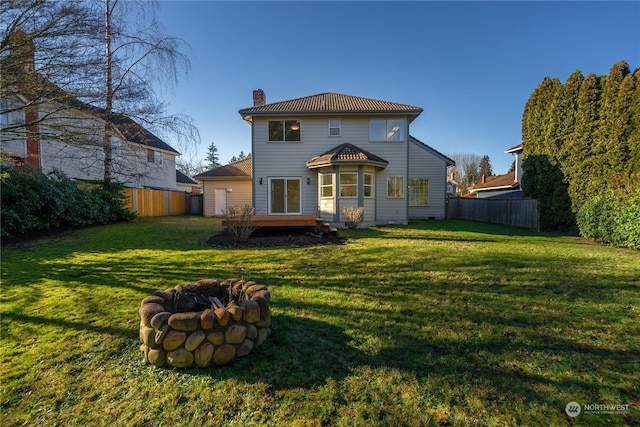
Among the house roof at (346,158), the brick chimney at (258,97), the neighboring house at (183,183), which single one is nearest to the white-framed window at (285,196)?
the house roof at (346,158)

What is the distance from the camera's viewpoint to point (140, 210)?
684 inches

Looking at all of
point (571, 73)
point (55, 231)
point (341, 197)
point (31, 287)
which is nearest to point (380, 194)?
point (341, 197)

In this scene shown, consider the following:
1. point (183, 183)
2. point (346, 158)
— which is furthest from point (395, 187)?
point (183, 183)

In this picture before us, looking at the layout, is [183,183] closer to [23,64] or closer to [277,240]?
[23,64]

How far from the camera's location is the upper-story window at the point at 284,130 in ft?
45.6

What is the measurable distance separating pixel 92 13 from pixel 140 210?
1257 cm

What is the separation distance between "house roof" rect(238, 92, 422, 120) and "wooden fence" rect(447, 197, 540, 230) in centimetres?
706

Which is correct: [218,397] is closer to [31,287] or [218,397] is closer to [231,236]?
[31,287]

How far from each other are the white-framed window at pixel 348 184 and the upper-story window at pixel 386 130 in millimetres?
→ 2927

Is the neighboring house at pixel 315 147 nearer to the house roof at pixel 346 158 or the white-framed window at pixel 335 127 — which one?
the white-framed window at pixel 335 127

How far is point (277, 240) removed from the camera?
28.8ft

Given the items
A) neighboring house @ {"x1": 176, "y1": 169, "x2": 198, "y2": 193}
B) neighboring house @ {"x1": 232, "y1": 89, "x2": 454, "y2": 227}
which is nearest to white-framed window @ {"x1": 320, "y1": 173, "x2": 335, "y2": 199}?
neighboring house @ {"x1": 232, "y1": 89, "x2": 454, "y2": 227}

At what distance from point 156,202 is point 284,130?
436 inches

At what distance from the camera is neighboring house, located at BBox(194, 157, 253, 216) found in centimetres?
1900
